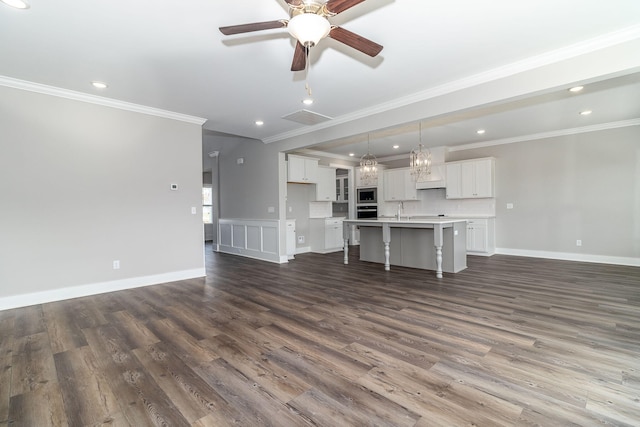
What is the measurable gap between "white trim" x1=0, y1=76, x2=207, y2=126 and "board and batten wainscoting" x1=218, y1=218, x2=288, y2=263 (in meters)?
2.54

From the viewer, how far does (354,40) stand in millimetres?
2127

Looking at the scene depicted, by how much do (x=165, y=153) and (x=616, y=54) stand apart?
223 inches

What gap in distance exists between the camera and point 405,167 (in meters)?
8.28

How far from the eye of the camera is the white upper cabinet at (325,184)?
24.9ft

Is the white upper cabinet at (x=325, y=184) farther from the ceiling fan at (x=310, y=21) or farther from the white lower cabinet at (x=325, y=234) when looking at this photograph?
the ceiling fan at (x=310, y=21)

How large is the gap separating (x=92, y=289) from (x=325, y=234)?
200 inches

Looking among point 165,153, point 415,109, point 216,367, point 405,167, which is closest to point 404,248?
point 415,109

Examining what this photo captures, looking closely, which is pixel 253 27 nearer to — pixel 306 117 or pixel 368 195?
pixel 306 117

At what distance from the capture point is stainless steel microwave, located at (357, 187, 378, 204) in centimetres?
870

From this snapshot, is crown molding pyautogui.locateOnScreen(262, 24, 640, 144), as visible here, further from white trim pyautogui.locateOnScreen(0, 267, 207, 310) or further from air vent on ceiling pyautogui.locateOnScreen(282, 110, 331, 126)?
white trim pyautogui.locateOnScreen(0, 267, 207, 310)

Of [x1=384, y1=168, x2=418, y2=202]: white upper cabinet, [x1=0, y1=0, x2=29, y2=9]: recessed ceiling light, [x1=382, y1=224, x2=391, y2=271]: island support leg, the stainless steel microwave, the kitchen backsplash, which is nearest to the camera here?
[x1=0, y1=0, x2=29, y2=9]: recessed ceiling light

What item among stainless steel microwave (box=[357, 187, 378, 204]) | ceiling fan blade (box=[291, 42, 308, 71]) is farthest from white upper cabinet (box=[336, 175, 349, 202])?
ceiling fan blade (box=[291, 42, 308, 71])

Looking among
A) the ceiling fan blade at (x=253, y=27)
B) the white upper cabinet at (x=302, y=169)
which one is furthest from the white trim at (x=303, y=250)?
the ceiling fan blade at (x=253, y=27)

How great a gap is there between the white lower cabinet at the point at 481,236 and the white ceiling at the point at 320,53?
2.84 meters
